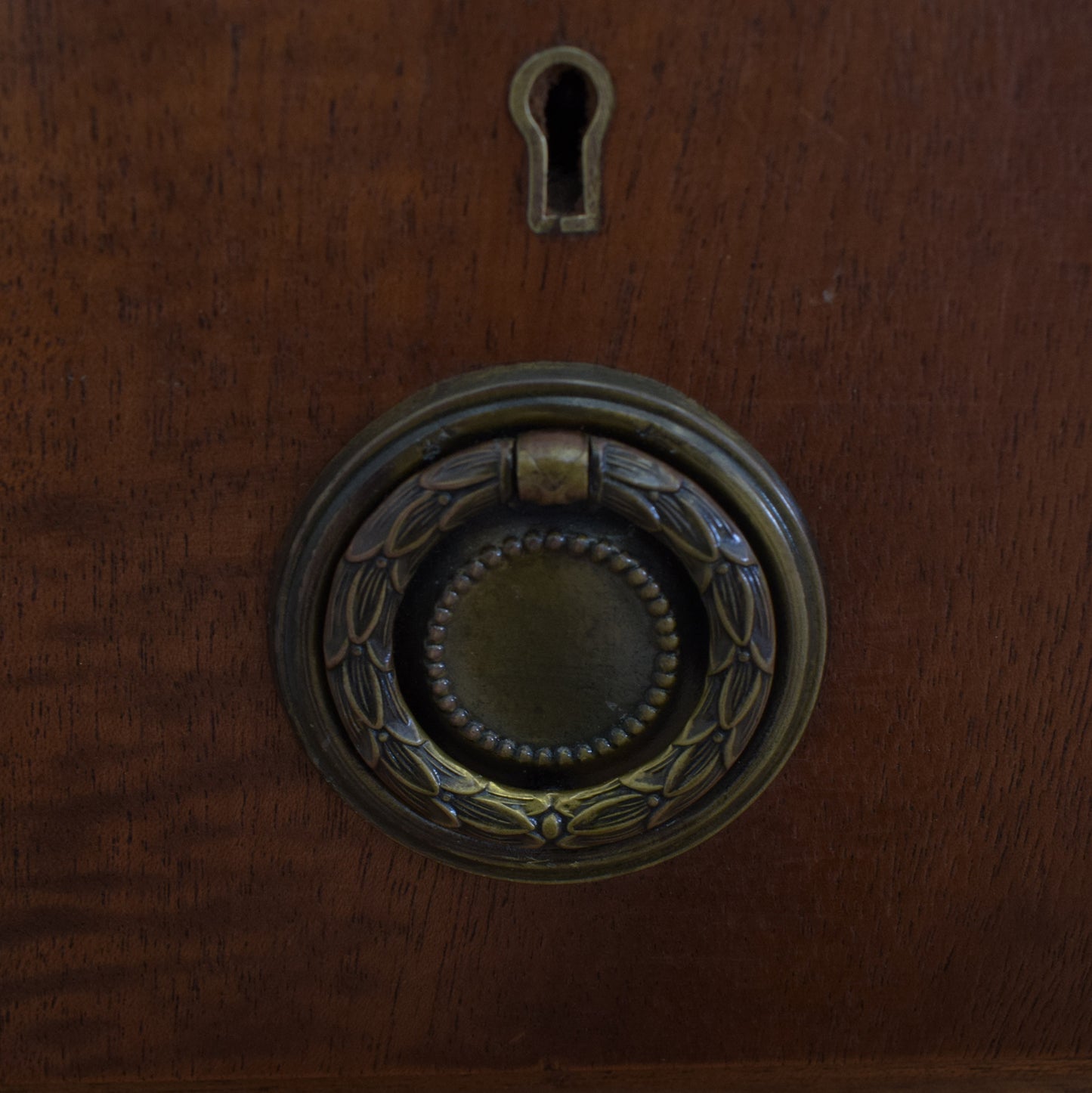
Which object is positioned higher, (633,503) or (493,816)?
(633,503)

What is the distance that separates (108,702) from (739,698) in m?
0.33

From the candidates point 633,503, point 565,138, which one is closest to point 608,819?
point 633,503

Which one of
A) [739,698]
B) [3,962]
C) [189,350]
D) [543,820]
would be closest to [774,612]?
[739,698]

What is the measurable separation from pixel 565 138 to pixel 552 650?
0.81ft

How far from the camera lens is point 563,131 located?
19.3 inches

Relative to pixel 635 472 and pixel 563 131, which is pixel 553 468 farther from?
pixel 563 131

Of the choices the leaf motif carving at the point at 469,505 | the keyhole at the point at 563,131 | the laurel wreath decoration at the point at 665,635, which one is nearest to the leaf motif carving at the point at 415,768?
the laurel wreath decoration at the point at 665,635

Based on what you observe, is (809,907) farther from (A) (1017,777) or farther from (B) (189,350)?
(B) (189,350)

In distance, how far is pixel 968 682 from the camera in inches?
21.0

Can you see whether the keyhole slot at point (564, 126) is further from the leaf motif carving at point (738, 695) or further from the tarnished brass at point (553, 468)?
the leaf motif carving at point (738, 695)

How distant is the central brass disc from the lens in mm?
504

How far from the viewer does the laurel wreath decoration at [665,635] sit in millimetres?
487

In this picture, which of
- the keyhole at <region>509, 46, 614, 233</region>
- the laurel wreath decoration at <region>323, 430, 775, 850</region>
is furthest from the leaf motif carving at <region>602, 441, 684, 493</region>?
the keyhole at <region>509, 46, 614, 233</region>

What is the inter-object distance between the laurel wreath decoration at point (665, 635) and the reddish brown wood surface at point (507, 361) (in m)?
0.05
